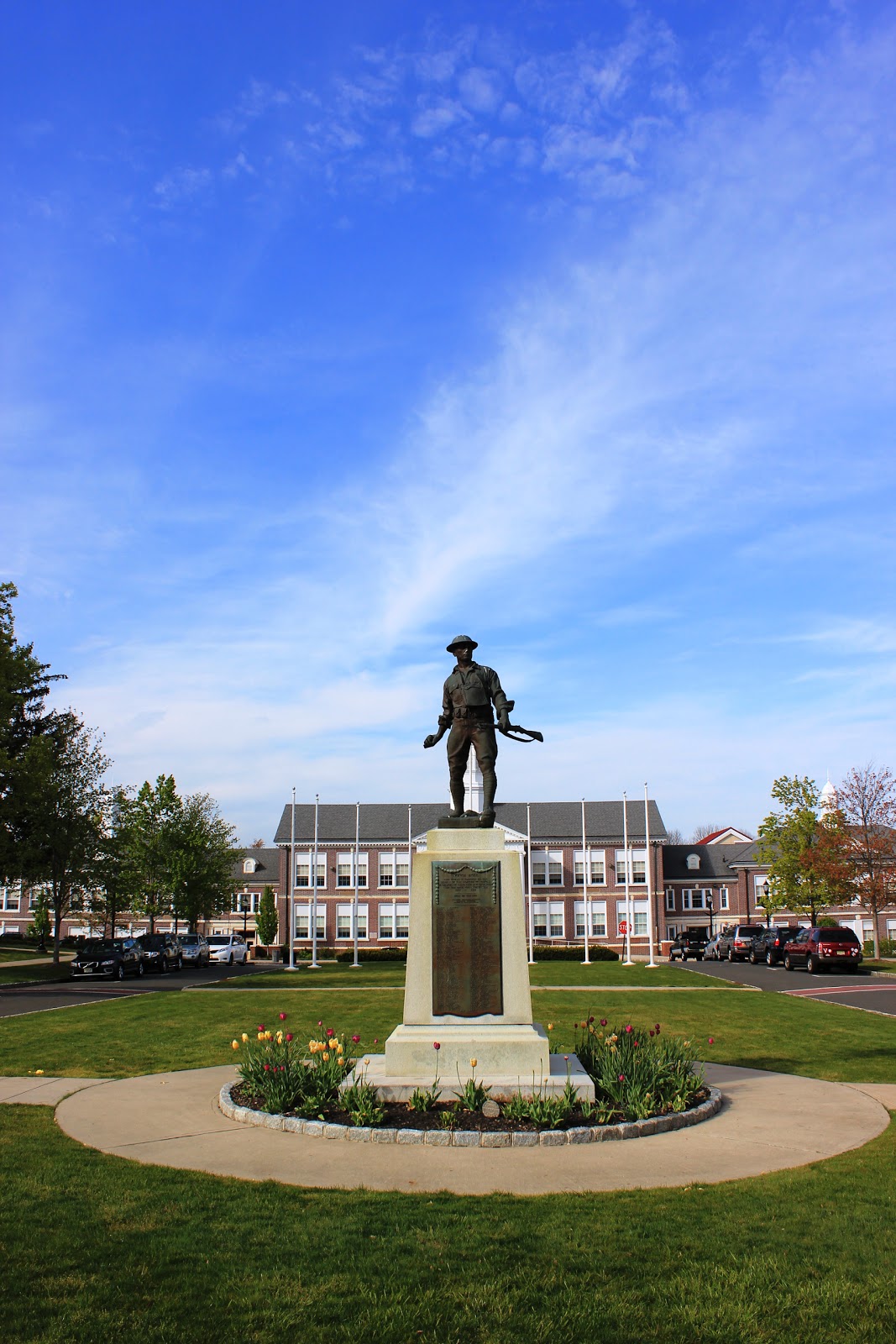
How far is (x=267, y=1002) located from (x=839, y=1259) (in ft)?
64.8

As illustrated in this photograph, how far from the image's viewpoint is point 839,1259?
5547 mm

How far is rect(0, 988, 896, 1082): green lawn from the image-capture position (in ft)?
45.3

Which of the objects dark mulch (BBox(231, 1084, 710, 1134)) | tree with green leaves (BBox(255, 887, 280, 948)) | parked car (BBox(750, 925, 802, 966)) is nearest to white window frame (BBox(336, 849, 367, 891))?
tree with green leaves (BBox(255, 887, 280, 948))

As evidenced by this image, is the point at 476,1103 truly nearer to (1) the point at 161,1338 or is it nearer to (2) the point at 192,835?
(1) the point at 161,1338

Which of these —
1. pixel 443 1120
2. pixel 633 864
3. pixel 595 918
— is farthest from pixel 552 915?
pixel 443 1120

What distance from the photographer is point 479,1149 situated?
8.34 metres

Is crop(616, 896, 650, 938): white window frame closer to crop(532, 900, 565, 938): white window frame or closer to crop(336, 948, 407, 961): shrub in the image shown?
crop(532, 900, 565, 938): white window frame

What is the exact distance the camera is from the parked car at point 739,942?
5072cm

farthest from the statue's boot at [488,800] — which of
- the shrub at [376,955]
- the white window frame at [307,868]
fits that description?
the white window frame at [307,868]

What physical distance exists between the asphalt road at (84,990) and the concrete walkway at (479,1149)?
1291 cm

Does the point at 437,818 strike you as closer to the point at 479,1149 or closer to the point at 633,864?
the point at 633,864

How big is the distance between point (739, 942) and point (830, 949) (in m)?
13.4

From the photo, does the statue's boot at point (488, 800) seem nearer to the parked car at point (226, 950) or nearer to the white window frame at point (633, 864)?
the parked car at point (226, 950)

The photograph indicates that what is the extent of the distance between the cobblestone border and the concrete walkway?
10 cm
